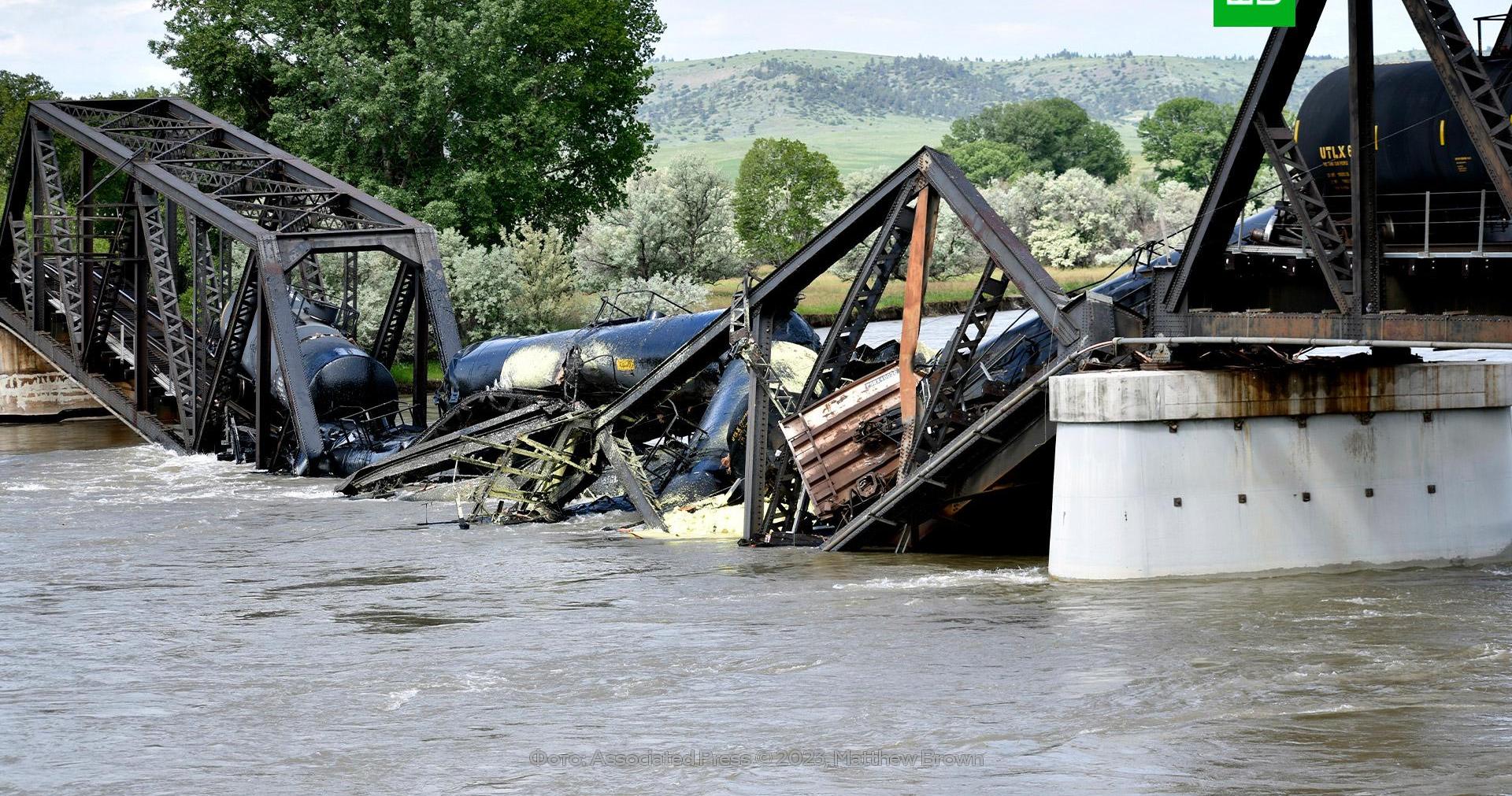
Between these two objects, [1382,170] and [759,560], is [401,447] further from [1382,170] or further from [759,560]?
[1382,170]

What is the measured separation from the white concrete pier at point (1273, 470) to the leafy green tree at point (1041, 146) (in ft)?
465

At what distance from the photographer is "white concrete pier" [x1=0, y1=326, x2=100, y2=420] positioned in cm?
5353

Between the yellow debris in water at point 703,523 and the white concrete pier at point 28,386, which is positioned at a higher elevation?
the white concrete pier at point 28,386

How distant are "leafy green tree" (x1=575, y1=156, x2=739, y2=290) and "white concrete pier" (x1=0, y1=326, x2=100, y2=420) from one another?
21.8m

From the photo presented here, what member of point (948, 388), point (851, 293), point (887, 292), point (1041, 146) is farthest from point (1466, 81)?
point (1041, 146)

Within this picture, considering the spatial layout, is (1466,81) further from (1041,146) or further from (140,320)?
(1041,146)

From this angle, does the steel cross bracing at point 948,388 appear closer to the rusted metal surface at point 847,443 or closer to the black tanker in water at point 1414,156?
the rusted metal surface at point 847,443

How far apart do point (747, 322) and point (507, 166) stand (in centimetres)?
4332

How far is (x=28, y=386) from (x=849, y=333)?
36595 millimetres

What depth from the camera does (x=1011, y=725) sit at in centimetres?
1550

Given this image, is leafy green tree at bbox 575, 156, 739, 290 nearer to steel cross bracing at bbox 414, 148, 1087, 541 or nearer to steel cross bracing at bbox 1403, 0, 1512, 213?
steel cross bracing at bbox 414, 148, 1087, 541

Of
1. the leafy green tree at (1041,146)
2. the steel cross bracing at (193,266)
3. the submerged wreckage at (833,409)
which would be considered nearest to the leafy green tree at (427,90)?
the steel cross bracing at (193,266)

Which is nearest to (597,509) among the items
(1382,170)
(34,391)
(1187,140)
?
(1382,170)

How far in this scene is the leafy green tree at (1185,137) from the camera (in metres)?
142
